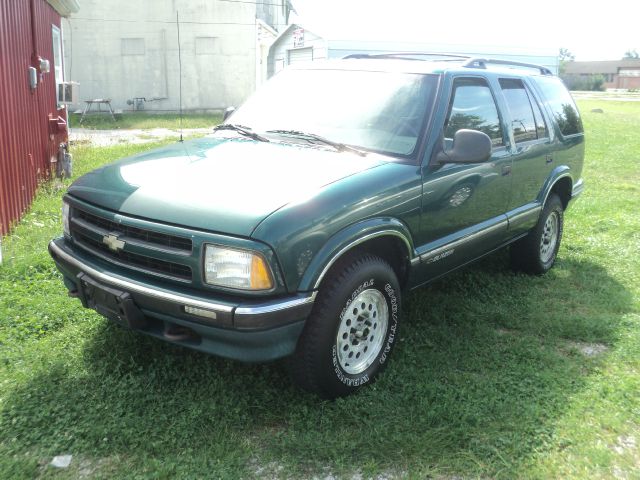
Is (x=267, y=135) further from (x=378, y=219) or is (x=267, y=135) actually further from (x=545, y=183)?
(x=545, y=183)

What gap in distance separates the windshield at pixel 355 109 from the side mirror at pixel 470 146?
0.86ft

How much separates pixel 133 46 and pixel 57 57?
1435cm

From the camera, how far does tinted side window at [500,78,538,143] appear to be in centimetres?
491

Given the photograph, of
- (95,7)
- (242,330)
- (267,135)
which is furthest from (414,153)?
(95,7)

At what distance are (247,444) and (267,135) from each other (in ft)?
6.69

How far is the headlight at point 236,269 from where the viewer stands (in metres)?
2.85

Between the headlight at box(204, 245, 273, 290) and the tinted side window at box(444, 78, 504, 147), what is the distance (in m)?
1.81

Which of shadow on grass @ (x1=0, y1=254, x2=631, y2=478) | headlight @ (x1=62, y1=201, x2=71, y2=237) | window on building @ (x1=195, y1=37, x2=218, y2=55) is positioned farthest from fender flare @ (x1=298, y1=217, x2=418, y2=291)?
window on building @ (x1=195, y1=37, x2=218, y2=55)

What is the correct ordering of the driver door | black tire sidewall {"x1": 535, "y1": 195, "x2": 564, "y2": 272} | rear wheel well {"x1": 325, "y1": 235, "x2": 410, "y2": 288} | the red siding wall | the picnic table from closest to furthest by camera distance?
rear wheel well {"x1": 325, "y1": 235, "x2": 410, "y2": 288} → the driver door → black tire sidewall {"x1": 535, "y1": 195, "x2": 564, "y2": 272} → the red siding wall → the picnic table

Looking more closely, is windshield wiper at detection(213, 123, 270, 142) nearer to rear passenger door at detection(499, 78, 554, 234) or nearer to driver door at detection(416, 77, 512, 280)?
driver door at detection(416, 77, 512, 280)

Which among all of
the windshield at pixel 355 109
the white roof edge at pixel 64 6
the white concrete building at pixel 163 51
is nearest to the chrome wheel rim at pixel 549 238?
the windshield at pixel 355 109

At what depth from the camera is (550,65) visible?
23125mm

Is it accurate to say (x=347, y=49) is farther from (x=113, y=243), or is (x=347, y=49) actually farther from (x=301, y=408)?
(x=301, y=408)

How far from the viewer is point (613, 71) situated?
97.2 m
